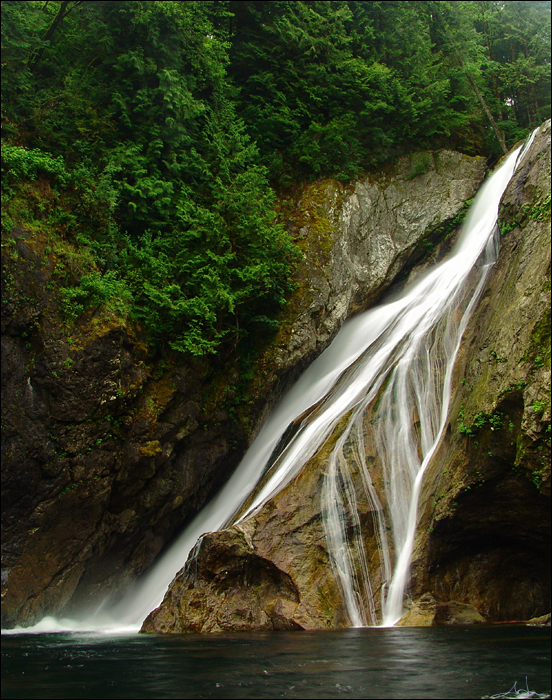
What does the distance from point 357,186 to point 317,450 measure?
9.71m

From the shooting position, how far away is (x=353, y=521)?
984 cm

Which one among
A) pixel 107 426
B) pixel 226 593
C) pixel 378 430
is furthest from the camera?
pixel 107 426

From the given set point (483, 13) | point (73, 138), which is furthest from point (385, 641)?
point (483, 13)

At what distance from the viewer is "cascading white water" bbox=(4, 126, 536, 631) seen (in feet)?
31.4

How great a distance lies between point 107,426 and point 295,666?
7.05 m

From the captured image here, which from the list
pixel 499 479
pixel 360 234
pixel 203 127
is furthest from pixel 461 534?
pixel 203 127

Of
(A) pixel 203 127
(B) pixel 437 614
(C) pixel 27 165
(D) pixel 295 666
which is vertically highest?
(A) pixel 203 127

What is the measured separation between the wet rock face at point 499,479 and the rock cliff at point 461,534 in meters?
0.02

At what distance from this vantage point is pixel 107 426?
11133 millimetres

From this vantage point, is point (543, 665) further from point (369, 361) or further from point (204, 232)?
point (204, 232)

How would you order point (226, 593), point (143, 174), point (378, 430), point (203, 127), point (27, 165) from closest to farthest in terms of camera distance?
point (226, 593), point (378, 430), point (27, 165), point (143, 174), point (203, 127)

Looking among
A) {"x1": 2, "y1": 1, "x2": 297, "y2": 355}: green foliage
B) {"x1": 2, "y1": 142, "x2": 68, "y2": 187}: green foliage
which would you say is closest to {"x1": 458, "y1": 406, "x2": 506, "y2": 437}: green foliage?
{"x1": 2, "y1": 1, "x2": 297, "y2": 355}: green foliage

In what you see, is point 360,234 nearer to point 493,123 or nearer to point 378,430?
point 493,123

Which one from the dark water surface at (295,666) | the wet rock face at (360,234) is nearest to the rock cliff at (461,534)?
the dark water surface at (295,666)
